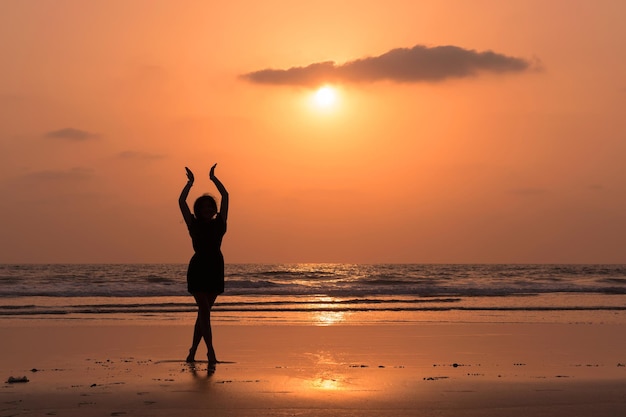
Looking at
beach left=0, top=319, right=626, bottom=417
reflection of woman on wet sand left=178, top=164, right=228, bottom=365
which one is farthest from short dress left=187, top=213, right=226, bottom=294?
beach left=0, top=319, right=626, bottom=417

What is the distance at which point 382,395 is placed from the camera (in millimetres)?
6871

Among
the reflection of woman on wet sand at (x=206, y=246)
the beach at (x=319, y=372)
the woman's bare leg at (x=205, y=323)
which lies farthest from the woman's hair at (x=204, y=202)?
the beach at (x=319, y=372)

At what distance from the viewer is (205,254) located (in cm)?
898

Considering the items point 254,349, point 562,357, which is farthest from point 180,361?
point 562,357

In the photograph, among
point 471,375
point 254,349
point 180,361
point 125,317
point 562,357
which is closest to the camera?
point 471,375

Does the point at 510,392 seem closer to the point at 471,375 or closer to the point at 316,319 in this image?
the point at 471,375

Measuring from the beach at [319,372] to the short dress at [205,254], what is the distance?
0.92 meters

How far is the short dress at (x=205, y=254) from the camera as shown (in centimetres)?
891

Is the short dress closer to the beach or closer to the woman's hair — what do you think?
the woman's hair

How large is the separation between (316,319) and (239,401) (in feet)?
33.3

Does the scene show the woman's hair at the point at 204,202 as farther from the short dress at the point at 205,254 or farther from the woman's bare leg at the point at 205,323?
the woman's bare leg at the point at 205,323

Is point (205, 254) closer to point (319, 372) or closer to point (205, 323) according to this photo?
point (205, 323)

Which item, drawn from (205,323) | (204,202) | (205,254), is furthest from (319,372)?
(204,202)

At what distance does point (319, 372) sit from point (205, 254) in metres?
1.86
